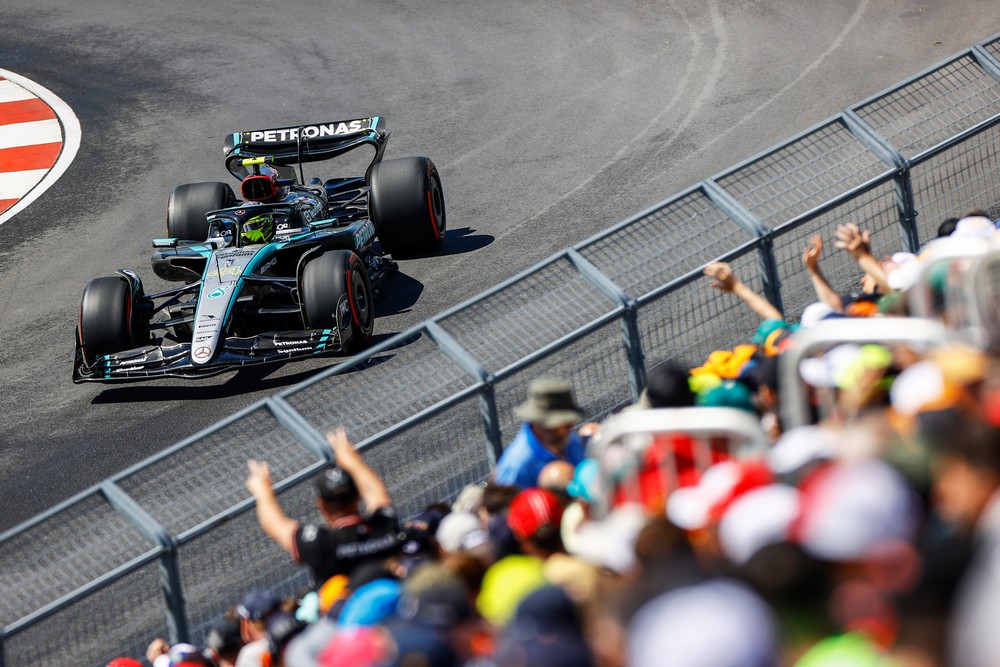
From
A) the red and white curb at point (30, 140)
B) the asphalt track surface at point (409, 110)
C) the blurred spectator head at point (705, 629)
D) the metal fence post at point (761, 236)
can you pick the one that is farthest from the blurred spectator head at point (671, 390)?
the red and white curb at point (30, 140)

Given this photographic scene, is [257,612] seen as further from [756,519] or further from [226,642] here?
[756,519]

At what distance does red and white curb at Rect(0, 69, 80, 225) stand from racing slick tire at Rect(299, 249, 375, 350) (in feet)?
17.6

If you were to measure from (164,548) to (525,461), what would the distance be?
1.51 metres

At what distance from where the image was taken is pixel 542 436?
5598mm

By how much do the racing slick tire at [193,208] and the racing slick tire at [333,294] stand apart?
2.08 m

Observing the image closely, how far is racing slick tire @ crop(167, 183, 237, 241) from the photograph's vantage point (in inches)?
459

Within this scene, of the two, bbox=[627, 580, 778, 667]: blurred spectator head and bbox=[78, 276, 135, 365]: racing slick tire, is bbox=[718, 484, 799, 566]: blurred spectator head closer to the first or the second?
bbox=[627, 580, 778, 667]: blurred spectator head

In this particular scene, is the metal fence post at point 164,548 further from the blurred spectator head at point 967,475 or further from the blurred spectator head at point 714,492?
the blurred spectator head at point 967,475

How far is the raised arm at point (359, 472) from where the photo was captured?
5273 mm

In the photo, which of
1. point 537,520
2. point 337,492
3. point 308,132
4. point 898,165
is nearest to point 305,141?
point 308,132

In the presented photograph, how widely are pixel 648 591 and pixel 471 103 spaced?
12718 millimetres

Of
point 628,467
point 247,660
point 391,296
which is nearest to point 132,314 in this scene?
point 391,296

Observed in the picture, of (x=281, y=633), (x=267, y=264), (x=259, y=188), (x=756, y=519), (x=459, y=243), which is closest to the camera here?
(x=756, y=519)

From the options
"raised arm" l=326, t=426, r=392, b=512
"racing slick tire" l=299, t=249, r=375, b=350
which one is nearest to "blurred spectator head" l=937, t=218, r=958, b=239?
"raised arm" l=326, t=426, r=392, b=512
